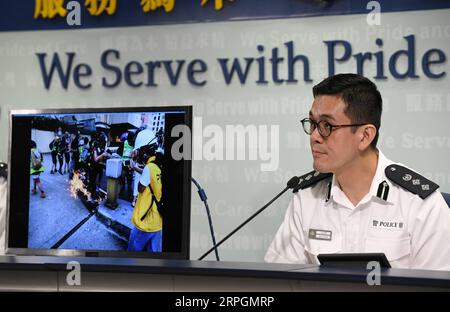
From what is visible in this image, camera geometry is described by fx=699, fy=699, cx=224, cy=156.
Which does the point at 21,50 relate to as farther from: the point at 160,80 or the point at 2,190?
the point at 2,190

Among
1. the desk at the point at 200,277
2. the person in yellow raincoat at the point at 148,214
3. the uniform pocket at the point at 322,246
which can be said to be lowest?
the uniform pocket at the point at 322,246

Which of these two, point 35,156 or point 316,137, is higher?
point 316,137

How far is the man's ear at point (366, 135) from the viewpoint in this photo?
2694 mm

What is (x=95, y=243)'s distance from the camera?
85.0 inches

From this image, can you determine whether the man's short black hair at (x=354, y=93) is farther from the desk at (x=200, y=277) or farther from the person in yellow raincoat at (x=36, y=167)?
the desk at (x=200, y=277)

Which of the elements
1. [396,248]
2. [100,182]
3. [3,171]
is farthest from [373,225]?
[3,171]

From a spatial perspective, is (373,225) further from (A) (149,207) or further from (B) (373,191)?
(A) (149,207)

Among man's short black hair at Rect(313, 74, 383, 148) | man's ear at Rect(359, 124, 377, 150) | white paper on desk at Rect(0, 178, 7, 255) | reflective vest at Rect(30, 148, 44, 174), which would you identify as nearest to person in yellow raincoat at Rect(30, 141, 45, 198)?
reflective vest at Rect(30, 148, 44, 174)

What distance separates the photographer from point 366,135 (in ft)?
8.87

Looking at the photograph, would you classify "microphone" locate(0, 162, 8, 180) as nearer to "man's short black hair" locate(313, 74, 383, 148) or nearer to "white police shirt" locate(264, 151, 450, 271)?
"white police shirt" locate(264, 151, 450, 271)

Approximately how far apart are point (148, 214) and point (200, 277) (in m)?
0.71

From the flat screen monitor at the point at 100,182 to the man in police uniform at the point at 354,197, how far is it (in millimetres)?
742

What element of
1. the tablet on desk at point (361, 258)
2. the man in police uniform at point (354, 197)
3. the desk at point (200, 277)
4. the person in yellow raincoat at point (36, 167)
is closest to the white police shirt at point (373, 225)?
the man in police uniform at point (354, 197)

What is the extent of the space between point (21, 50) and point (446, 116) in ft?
9.20
